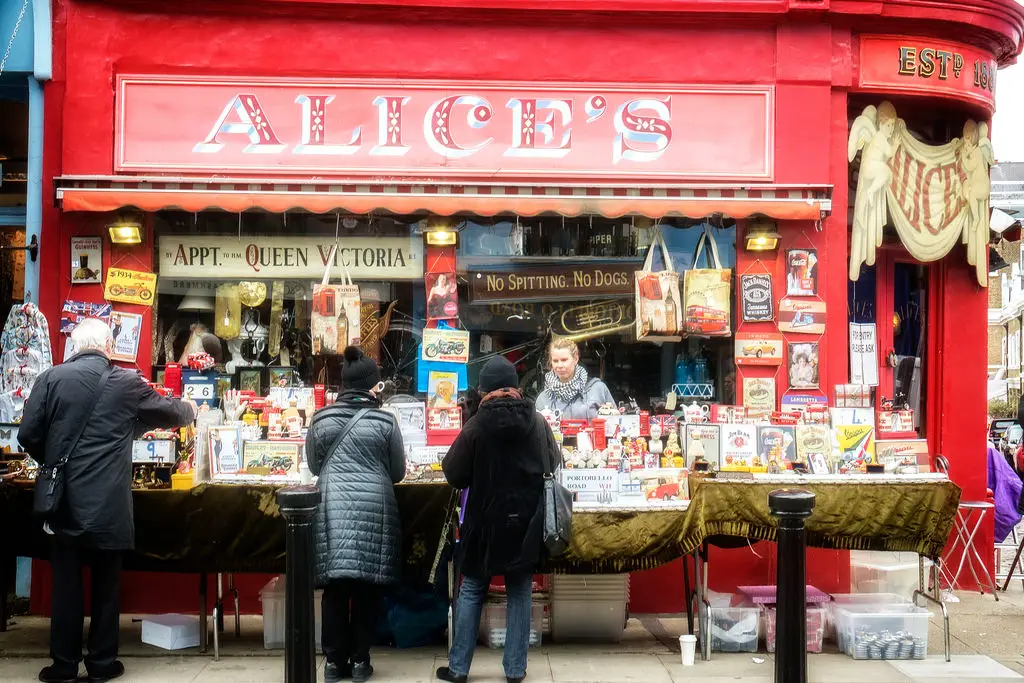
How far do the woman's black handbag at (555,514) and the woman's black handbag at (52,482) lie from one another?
99.9 inches

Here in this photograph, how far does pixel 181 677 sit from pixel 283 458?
158cm

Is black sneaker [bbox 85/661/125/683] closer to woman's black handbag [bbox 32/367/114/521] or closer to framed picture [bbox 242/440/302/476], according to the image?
woman's black handbag [bbox 32/367/114/521]

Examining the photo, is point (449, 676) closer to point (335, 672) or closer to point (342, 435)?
point (335, 672)

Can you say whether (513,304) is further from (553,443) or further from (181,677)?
(181,677)

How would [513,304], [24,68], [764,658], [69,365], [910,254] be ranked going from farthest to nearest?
1. [910,254]
2. [513,304]
3. [24,68]
4. [764,658]
5. [69,365]

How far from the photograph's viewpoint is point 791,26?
870 centimetres

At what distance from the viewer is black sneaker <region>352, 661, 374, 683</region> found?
6.53m

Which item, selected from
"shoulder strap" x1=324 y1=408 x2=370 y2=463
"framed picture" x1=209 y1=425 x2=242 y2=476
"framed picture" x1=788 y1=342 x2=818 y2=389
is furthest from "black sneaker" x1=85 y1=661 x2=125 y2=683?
"framed picture" x1=788 y1=342 x2=818 y2=389

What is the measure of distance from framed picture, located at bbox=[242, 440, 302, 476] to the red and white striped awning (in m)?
1.68

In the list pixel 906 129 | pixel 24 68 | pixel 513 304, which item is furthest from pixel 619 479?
pixel 24 68

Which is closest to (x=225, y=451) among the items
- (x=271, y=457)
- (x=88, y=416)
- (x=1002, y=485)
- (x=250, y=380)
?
(x=271, y=457)

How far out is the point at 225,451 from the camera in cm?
766

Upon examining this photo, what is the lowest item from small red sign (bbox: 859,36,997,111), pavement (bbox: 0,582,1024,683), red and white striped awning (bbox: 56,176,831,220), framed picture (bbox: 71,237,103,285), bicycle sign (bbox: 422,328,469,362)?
pavement (bbox: 0,582,1024,683)

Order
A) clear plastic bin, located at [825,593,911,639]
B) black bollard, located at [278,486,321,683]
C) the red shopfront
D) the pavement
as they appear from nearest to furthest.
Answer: black bollard, located at [278,486,321,683], the pavement, clear plastic bin, located at [825,593,911,639], the red shopfront
